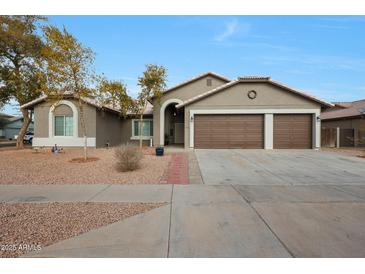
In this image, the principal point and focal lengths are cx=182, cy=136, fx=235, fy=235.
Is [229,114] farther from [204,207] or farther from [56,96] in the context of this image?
[204,207]

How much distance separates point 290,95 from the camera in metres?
18.4

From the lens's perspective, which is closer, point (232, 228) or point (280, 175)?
point (232, 228)

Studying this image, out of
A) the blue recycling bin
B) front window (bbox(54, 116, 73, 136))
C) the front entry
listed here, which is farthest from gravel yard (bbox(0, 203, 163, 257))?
the front entry

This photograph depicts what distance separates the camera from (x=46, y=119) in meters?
19.5

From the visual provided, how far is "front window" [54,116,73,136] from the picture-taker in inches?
767

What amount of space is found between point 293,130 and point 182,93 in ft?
34.1

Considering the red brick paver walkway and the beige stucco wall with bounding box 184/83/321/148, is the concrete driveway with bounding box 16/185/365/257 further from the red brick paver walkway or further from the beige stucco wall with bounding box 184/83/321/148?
the beige stucco wall with bounding box 184/83/321/148

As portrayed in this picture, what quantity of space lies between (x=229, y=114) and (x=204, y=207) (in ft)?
46.5

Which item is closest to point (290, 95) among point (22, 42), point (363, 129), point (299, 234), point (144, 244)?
point (363, 129)

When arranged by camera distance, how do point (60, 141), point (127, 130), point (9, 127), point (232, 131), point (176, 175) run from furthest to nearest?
point (9, 127), point (127, 130), point (60, 141), point (232, 131), point (176, 175)

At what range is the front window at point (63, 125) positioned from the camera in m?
19.5

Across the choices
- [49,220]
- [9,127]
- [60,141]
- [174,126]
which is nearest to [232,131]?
[174,126]

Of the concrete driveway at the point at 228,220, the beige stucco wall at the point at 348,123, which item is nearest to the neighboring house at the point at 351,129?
the beige stucco wall at the point at 348,123

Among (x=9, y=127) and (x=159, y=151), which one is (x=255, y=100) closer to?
(x=159, y=151)
